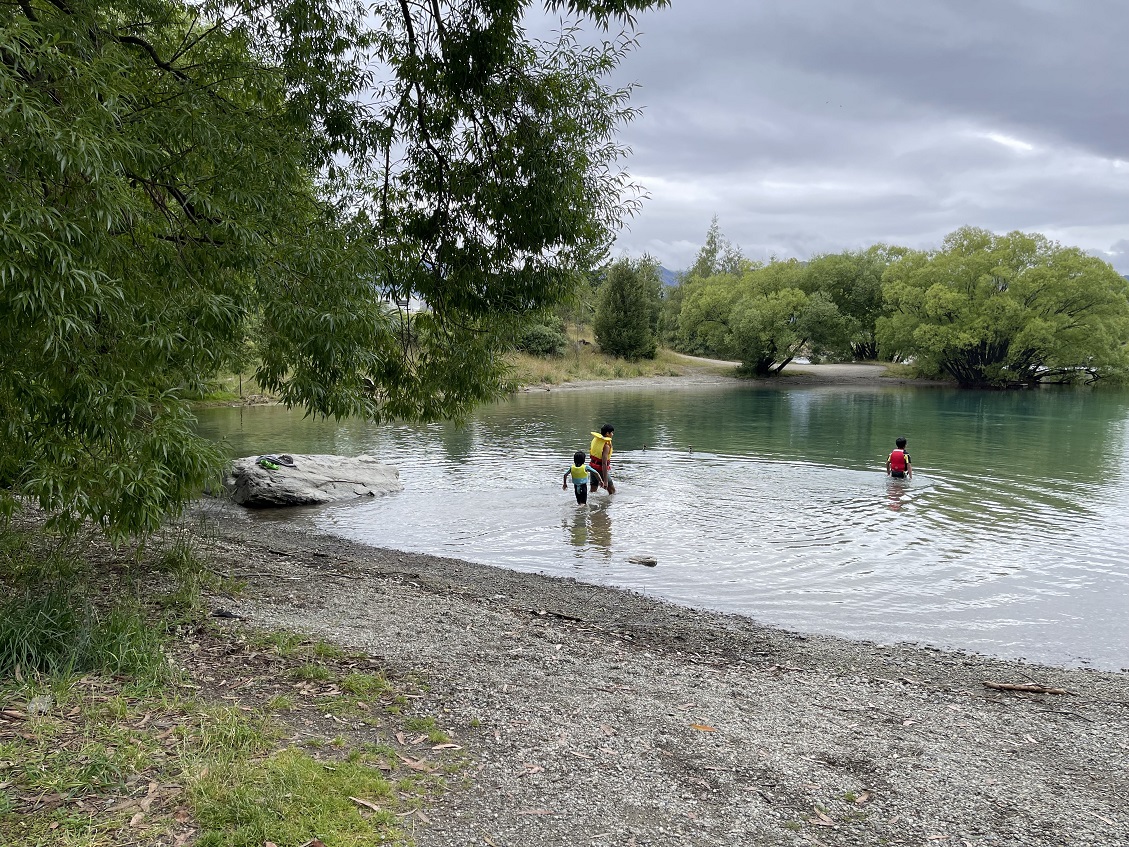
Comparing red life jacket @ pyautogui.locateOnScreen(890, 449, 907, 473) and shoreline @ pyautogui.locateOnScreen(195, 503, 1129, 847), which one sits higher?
red life jacket @ pyautogui.locateOnScreen(890, 449, 907, 473)

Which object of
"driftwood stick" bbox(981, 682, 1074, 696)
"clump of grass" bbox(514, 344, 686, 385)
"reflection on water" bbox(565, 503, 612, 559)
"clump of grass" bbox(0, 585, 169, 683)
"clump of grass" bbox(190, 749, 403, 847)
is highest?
"clump of grass" bbox(514, 344, 686, 385)

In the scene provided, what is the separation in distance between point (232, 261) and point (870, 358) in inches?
3604

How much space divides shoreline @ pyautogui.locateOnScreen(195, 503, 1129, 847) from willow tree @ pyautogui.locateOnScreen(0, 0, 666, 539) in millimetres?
2800

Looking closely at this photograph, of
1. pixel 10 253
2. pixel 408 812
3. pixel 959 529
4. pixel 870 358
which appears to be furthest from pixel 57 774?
pixel 870 358

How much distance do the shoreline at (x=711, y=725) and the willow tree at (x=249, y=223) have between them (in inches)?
110

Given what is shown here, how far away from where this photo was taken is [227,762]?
4996mm

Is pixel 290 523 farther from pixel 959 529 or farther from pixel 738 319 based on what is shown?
pixel 738 319

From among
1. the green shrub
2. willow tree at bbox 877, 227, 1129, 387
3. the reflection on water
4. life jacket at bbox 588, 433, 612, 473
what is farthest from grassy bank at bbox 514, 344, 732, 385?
the reflection on water

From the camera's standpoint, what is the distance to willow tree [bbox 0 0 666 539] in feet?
17.5

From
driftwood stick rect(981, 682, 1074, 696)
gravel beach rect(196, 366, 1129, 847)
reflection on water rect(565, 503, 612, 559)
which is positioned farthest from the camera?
reflection on water rect(565, 503, 612, 559)

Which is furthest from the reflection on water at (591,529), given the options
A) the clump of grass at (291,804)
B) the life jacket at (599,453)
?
the clump of grass at (291,804)

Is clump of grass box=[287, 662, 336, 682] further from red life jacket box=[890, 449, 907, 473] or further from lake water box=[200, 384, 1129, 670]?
red life jacket box=[890, 449, 907, 473]

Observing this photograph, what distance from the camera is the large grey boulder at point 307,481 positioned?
19.8m

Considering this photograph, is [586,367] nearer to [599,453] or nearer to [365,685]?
[599,453]
